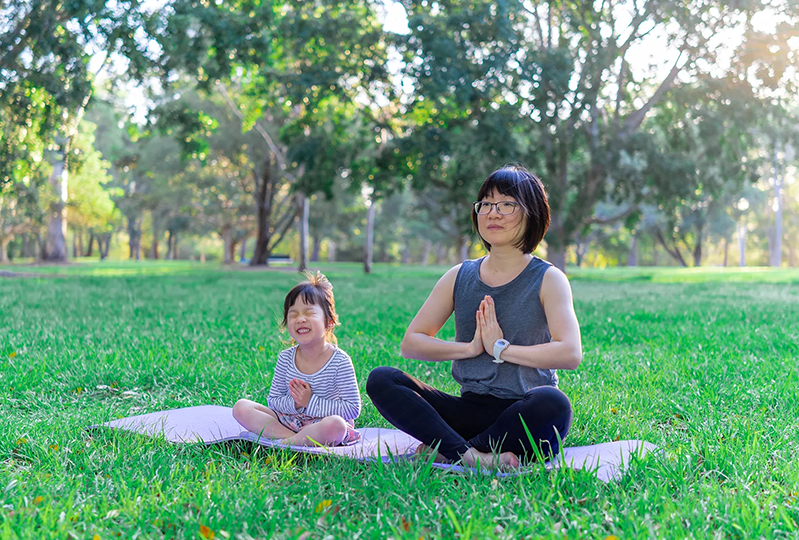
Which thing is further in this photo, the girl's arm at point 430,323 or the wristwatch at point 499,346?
the girl's arm at point 430,323

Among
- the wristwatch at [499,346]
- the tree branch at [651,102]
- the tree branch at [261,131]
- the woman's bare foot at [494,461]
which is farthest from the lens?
the tree branch at [261,131]

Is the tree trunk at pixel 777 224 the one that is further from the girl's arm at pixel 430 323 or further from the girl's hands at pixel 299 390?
the girl's hands at pixel 299 390

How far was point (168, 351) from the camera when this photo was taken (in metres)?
5.96

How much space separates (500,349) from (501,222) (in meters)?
0.62

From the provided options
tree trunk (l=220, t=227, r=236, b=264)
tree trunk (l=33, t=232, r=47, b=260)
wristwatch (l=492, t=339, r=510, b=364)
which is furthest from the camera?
tree trunk (l=220, t=227, r=236, b=264)

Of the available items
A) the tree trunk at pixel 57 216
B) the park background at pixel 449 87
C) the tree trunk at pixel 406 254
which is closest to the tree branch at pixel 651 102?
the park background at pixel 449 87

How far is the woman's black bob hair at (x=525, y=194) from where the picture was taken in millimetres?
3078

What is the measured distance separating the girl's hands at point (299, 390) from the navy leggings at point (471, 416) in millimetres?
390

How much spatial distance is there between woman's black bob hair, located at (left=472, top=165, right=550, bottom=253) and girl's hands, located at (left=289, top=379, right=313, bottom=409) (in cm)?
137

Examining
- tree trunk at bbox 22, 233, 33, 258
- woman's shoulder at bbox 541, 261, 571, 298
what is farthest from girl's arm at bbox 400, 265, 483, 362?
tree trunk at bbox 22, 233, 33, 258

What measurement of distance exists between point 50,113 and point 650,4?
16661 mm

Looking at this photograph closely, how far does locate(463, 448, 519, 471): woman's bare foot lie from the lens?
2.92 m

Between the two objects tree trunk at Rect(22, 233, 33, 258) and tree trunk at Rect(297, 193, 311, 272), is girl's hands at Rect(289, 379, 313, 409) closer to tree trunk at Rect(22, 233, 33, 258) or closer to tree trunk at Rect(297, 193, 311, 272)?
tree trunk at Rect(297, 193, 311, 272)

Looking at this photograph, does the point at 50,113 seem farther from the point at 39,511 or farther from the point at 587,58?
the point at 39,511
